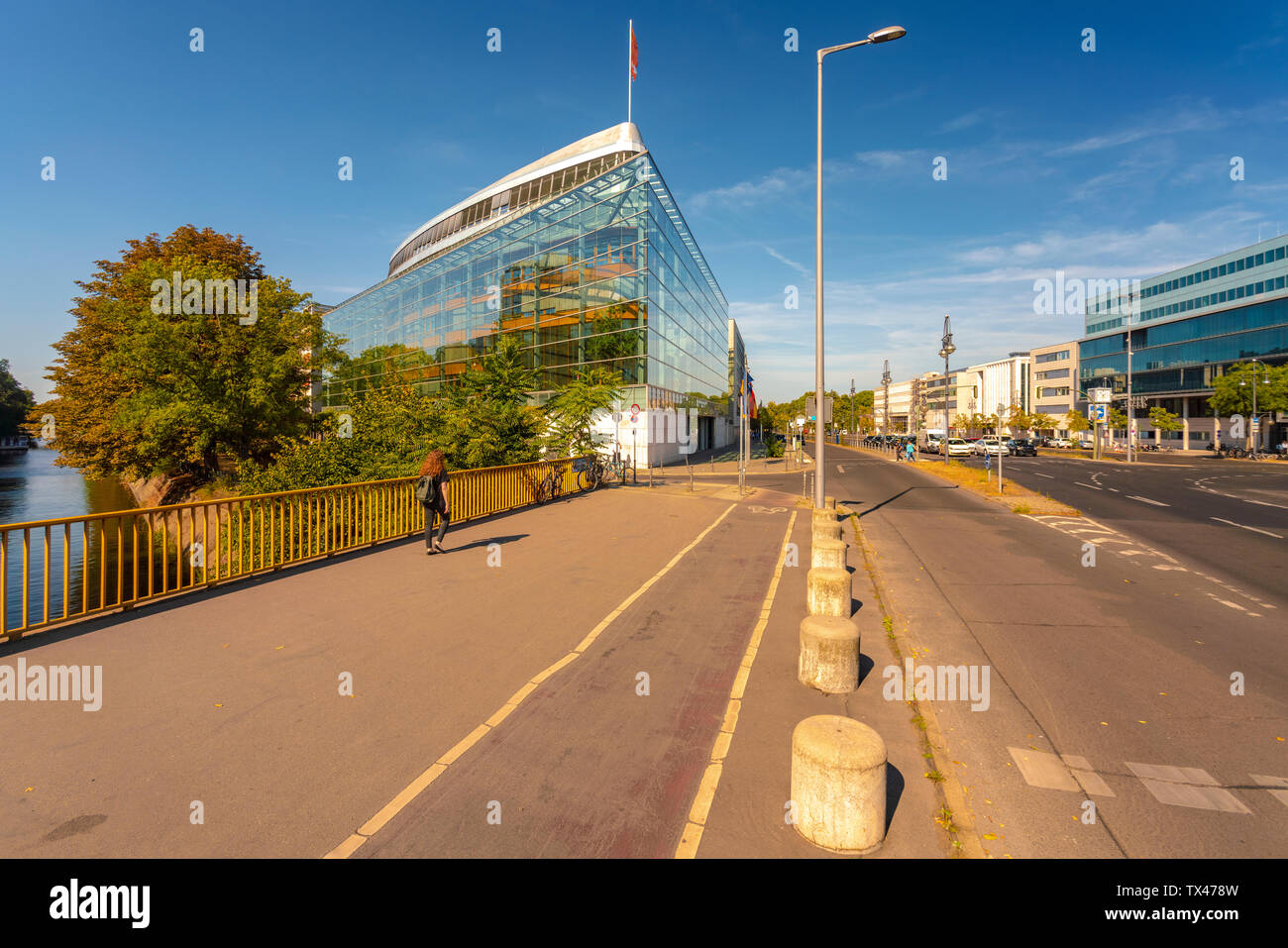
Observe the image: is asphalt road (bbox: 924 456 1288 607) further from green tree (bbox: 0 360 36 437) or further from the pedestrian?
green tree (bbox: 0 360 36 437)

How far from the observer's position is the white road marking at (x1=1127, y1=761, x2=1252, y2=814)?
346cm

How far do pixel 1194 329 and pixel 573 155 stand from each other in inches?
3101

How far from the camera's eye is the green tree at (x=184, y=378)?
829 inches

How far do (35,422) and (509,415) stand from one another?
97.1 feet

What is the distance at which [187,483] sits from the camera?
2834 cm

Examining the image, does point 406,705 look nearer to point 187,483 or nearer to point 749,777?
point 749,777

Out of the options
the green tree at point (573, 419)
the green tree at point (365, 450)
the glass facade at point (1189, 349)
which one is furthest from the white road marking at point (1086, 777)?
the glass facade at point (1189, 349)

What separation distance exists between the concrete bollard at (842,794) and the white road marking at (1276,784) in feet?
8.86

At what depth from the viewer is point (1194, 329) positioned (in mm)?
71375

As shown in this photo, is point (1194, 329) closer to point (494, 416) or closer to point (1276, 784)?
point (494, 416)

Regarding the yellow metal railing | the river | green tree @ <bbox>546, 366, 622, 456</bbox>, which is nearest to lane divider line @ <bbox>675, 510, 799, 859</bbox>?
the yellow metal railing

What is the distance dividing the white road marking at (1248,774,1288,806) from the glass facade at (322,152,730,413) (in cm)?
3095
